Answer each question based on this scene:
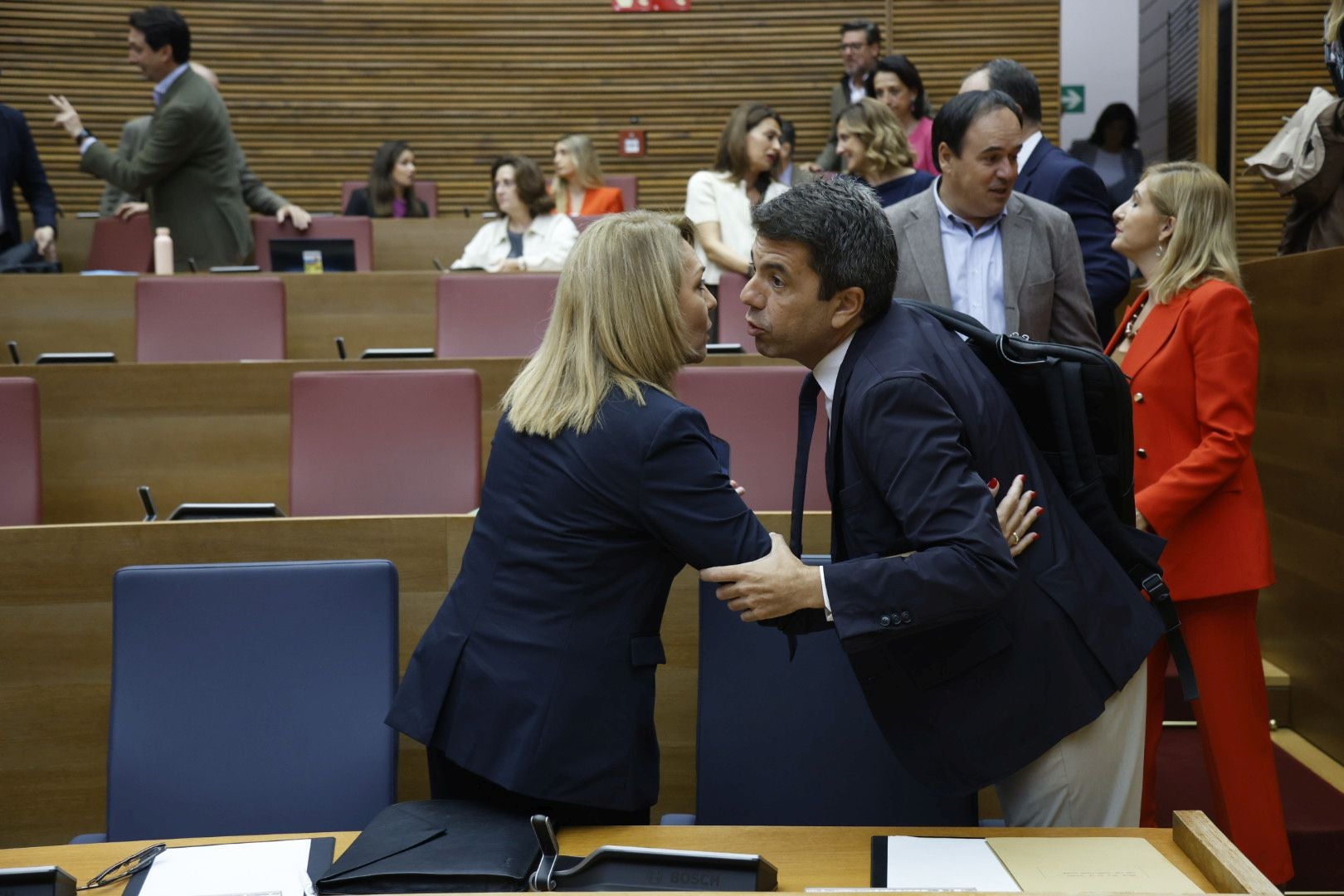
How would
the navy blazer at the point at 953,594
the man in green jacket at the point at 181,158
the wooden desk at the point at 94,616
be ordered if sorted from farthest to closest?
the man in green jacket at the point at 181,158 → the wooden desk at the point at 94,616 → the navy blazer at the point at 953,594

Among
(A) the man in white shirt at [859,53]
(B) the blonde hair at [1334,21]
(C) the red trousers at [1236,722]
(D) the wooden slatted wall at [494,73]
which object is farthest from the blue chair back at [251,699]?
(D) the wooden slatted wall at [494,73]

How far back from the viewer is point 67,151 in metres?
8.07

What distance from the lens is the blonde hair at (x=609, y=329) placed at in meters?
1.67

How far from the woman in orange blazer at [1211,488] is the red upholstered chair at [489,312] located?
2.25 metres

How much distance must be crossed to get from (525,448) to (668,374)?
217 mm

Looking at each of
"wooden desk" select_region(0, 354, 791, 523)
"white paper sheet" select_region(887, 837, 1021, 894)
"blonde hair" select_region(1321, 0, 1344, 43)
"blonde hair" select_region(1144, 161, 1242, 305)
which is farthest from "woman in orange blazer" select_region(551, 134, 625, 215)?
"white paper sheet" select_region(887, 837, 1021, 894)

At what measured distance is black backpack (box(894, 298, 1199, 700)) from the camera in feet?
5.34

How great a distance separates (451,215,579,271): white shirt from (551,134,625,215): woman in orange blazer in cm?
26

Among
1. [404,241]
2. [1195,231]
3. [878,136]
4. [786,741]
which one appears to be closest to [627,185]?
[404,241]

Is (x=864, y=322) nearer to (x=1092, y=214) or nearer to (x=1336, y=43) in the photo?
(x=1092, y=214)

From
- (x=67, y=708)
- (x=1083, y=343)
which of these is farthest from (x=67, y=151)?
(x=1083, y=343)

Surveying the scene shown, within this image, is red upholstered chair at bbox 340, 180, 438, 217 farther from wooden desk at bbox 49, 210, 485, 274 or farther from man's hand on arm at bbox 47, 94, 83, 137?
man's hand on arm at bbox 47, 94, 83, 137

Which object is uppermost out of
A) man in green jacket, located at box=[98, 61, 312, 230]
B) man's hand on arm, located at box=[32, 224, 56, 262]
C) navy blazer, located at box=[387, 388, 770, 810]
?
man in green jacket, located at box=[98, 61, 312, 230]

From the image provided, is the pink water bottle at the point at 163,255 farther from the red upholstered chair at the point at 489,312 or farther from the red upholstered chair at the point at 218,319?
the red upholstered chair at the point at 489,312
